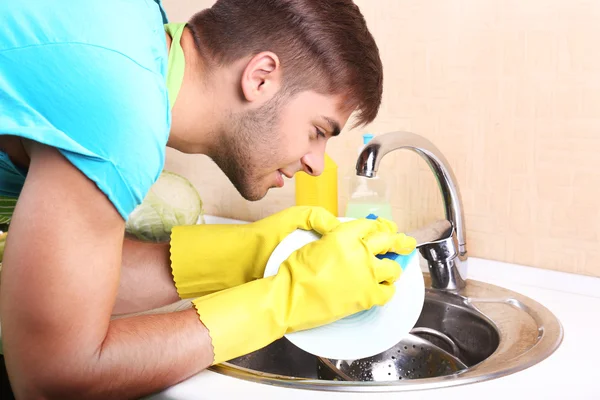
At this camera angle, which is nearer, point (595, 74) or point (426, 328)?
point (595, 74)

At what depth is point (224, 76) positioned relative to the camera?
1111 mm

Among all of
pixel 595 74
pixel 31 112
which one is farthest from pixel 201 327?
pixel 595 74

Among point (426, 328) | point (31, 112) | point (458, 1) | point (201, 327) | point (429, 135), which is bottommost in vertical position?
point (426, 328)

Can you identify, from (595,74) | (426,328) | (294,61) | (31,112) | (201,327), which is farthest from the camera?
(426,328)

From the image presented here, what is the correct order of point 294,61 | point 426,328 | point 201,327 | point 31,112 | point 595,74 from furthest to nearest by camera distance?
point 426,328 → point 595,74 → point 294,61 → point 201,327 → point 31,112

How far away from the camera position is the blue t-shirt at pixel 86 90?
854mm

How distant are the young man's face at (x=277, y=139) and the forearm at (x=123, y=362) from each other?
321 millimetres

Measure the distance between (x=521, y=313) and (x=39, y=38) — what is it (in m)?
0.93

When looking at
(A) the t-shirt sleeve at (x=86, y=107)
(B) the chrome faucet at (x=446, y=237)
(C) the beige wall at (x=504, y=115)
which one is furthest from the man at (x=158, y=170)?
(C) the beige wall at (x=504, y=115)

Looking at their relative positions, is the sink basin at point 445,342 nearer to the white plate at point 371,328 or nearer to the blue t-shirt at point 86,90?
the white plate at point 371,328

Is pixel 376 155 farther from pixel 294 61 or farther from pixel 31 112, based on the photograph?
pixel 31 112

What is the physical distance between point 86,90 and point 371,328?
57 centimetres

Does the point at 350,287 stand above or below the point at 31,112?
below

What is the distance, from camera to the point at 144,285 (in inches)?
52.1
